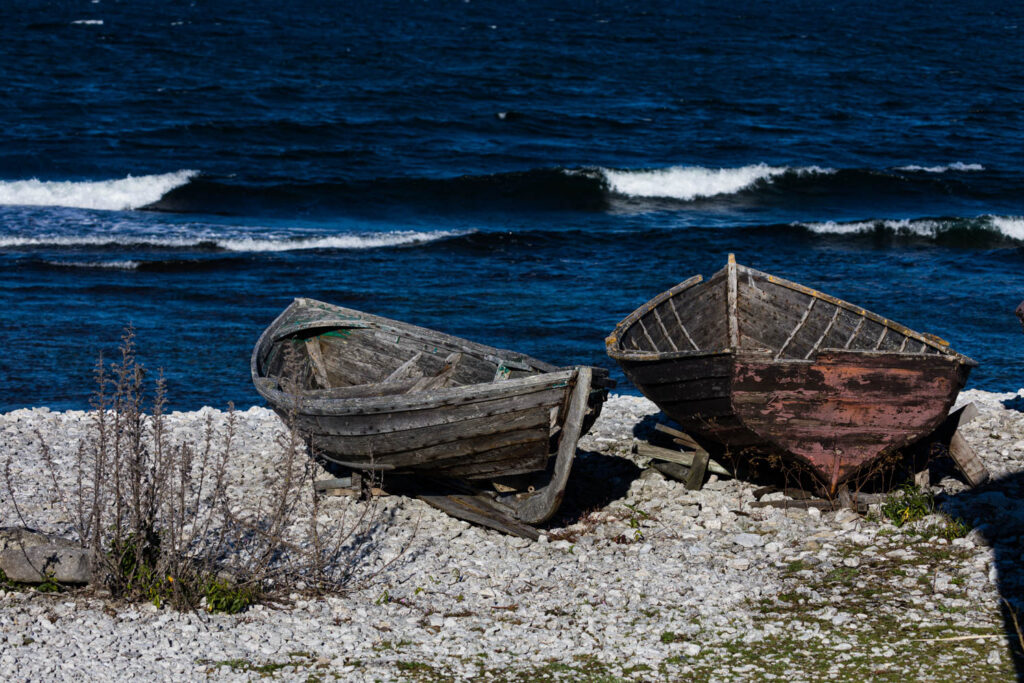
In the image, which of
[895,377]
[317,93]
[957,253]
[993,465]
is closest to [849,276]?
[957,253]

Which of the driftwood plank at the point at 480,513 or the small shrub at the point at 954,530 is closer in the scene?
the small shrub at the point at 954,530

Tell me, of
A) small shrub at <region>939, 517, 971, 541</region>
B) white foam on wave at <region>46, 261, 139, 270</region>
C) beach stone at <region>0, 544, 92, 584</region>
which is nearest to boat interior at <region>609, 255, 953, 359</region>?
small shrub at <region>939, 517, 971, 541</region>

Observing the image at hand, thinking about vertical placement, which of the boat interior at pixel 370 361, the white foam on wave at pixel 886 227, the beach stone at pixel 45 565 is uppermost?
the boat interior at pixel 370 361

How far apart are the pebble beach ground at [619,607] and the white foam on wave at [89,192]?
841 inches

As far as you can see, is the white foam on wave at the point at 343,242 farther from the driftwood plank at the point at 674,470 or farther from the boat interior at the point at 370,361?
the driftwood plank at the point at 674,470

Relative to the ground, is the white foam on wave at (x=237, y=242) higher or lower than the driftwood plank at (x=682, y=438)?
lower

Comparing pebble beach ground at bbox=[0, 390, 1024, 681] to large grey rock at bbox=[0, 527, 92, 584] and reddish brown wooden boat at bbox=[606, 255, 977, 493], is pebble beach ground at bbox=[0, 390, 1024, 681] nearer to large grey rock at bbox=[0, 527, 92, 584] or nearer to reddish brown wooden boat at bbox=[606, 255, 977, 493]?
large grey rock at bbox=[0, 527, 92, 584]

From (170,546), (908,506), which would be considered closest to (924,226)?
(908,506)

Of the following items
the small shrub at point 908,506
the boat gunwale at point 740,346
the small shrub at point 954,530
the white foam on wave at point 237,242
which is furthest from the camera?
the white foam on wave at point 237,242

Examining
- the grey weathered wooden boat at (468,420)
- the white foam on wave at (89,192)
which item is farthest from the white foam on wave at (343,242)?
the grey weathered wooden boat at (468,420)

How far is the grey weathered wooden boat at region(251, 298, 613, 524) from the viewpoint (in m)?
9.20

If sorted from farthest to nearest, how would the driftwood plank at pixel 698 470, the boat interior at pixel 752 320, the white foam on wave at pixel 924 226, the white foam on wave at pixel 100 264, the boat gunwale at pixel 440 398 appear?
1. the white foam on wave at pixel 924 226
2. the white foam on wave at pixel 100 264
3. the boat interior at pixel 752 320
4. the driftwood plank at pixel 698 470
5. the boat gunwale at pixel 440 398

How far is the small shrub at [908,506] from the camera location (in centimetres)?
938

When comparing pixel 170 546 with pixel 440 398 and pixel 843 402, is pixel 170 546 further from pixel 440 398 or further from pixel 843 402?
pixel 843 402
